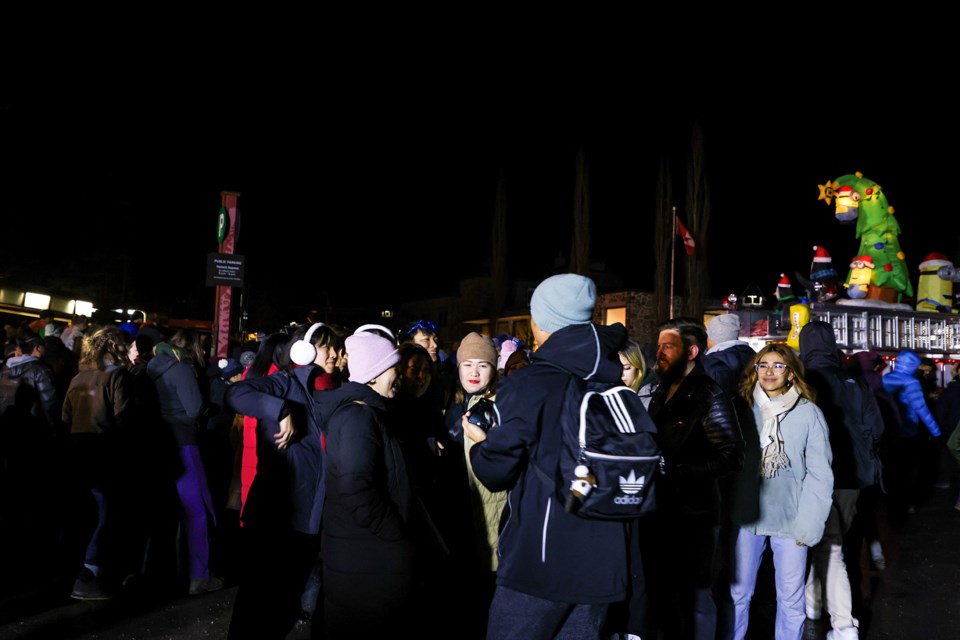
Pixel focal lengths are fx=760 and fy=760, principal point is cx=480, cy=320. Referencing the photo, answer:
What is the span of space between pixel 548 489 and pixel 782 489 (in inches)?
88.2

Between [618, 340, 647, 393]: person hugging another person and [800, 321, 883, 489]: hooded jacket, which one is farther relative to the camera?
[800, 321, 883, 489]: hooded jacket

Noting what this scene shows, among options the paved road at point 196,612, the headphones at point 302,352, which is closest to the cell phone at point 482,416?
the headphones at point 302,352

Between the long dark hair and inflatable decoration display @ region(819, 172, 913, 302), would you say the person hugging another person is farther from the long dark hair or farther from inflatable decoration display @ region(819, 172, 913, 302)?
inflatable decoration display @ region(819, 172, 913, 302)

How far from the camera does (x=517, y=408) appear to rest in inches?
109

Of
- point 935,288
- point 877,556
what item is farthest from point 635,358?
point 935,288

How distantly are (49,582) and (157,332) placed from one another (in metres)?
2.27

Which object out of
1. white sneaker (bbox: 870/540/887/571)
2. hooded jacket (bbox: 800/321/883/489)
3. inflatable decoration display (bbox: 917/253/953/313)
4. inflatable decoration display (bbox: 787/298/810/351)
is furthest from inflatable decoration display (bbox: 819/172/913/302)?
hooded jacket (bbox: 800/321/883/489)

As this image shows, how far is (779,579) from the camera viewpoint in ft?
14.6

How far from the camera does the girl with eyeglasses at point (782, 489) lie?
4.33 m

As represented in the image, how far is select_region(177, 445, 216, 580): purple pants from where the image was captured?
5.76 metres

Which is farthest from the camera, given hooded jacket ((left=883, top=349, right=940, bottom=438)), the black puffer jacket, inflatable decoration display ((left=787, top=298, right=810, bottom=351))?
inflatable decoration display ((left=787, top=298, right=810, bottom=351))

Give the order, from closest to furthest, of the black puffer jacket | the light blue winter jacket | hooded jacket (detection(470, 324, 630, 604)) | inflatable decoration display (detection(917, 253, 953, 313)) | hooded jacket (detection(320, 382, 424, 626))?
hooded jacket (detection(470, 324, 630, 604)) → hooded jacket (detection(320, 382, 424, 626)) → the light blue winter jacket → the black puffer jacket → inflatable decoration display (detection(917, 253, 953, 313))

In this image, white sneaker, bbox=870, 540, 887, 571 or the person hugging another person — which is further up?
the person hugging another person

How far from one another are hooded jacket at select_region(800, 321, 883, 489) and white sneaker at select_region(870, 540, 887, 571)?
217 centimetres
